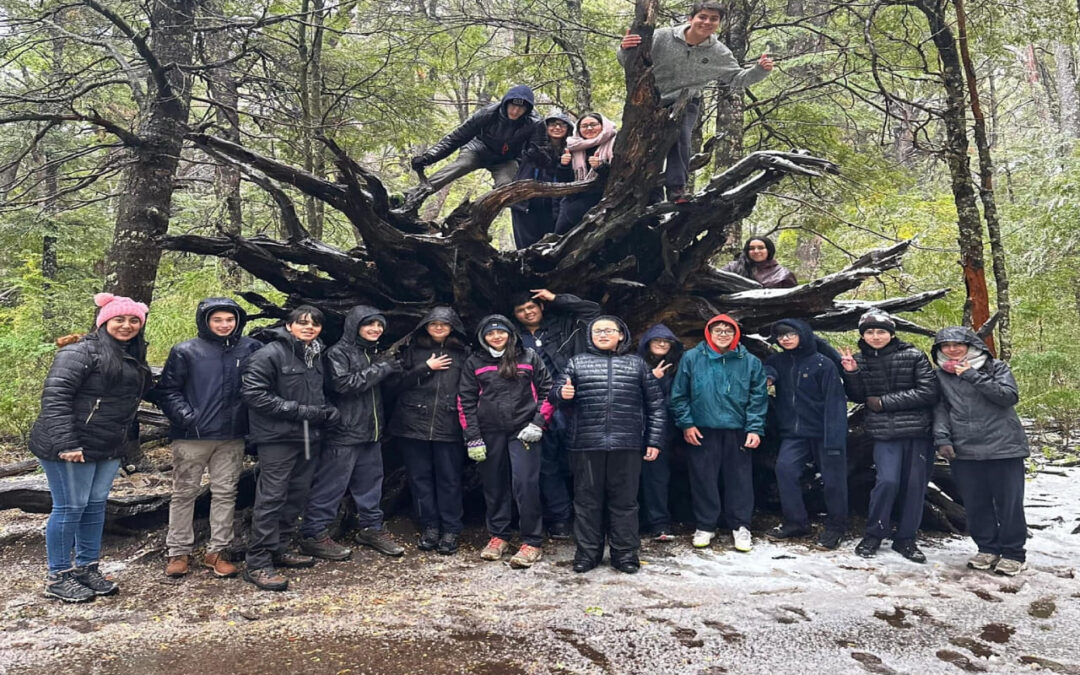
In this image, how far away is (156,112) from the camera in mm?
7152

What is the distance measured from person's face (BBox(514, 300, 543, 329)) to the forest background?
7.96 feet

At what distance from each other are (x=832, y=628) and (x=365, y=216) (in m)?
4.97

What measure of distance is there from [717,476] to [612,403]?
154 cm

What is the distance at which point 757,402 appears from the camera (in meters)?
5.89

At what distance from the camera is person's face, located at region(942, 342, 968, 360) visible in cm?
525

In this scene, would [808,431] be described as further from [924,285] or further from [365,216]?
[924,285]

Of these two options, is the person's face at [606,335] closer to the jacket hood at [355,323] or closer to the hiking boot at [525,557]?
the hiking boot at [525,557]

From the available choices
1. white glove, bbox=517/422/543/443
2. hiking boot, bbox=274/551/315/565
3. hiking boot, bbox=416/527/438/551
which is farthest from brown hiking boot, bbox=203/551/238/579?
white glove, bbox=517/422/543/443

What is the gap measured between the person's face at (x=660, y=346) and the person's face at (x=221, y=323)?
3.60m

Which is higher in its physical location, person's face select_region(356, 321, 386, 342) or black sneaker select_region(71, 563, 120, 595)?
person's face select_region(356, 321, 386, 342)

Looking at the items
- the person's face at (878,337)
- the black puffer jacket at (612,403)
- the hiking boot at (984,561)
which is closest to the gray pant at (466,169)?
the black puffer jacket at (612,403)

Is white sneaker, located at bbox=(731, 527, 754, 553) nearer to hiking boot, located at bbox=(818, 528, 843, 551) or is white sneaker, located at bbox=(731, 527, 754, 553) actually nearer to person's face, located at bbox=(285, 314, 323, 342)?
hiking boot, located at bbox=(818, 528, 843, 551)

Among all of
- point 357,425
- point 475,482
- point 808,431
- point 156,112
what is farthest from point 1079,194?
point 156,112

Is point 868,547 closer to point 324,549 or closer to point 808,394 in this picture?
point 808,394
